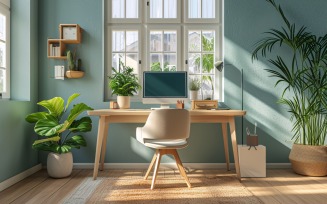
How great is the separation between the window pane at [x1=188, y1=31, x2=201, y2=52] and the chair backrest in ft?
4.67

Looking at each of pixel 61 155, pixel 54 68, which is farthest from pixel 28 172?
pixel 54 68

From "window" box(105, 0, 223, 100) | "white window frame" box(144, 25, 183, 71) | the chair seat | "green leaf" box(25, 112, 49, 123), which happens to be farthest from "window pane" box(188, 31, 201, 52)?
"green leaf" box(25, 112, 49, 123)

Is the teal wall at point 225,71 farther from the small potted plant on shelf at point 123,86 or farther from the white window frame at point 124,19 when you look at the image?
the small potted plant on shelf at point 123,86

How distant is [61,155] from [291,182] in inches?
97.1

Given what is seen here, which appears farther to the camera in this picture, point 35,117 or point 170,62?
point 170,62

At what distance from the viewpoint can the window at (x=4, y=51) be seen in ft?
11.3

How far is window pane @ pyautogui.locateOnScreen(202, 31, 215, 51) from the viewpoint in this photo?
4148 millimetres

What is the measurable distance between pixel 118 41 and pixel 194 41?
3.27ft

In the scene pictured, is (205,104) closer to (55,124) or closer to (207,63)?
(207,63)

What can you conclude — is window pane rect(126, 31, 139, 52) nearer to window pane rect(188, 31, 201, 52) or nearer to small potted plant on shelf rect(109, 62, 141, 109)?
small potted plant on shelf rect(109, 62, 141, 109)

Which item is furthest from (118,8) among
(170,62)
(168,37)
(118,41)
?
(170,62)

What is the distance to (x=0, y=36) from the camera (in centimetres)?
342

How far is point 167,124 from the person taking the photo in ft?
9.61

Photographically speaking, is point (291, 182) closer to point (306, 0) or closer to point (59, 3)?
point (306, 0)
